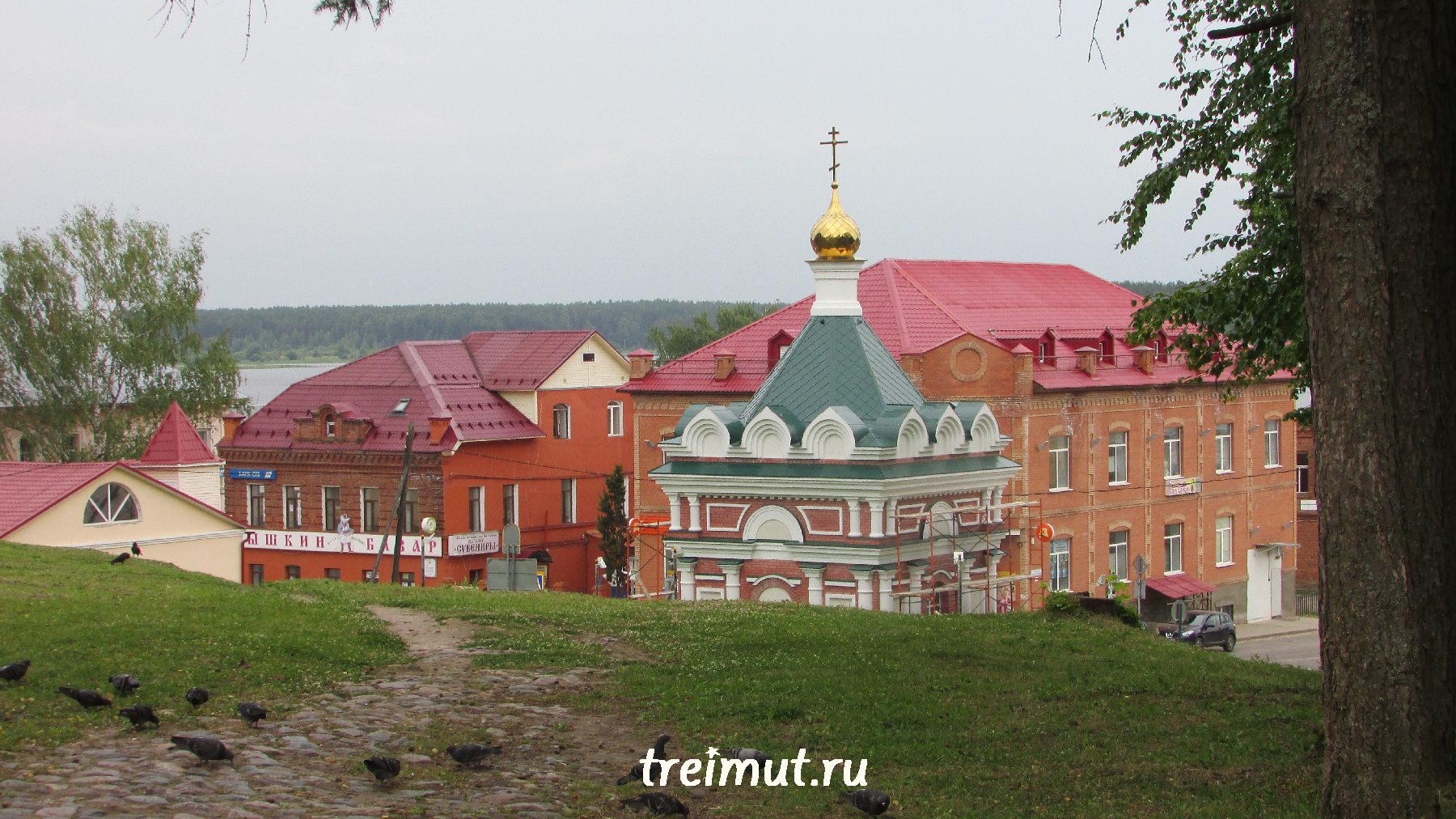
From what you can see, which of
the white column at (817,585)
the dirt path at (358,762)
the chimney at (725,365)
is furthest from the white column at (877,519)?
the chimney at (725,365)

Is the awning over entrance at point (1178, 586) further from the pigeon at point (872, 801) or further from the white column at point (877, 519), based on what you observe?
the pigeon at point (872, 801)

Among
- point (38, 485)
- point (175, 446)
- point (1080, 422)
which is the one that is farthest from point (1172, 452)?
point (38, 485)

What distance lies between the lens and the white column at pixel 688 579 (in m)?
24.8

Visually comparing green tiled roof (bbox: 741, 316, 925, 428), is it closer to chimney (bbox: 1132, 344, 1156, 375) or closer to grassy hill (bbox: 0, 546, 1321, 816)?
grassy hill (bbox: 0, 546, 1321, 816)

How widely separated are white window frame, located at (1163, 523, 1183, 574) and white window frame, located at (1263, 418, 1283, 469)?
477 centimetres

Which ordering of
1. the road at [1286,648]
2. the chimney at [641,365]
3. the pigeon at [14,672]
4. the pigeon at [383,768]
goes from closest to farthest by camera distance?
the pigeon at [383,768], the pigeon at [14,672], the road at [1286,648], the chimney at [641,365]

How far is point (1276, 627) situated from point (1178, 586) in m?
4.55

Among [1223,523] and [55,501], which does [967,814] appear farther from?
[1223,523]

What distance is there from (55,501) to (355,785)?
20.6 metres

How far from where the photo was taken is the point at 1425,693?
28.9ft

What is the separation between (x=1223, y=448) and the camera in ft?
159

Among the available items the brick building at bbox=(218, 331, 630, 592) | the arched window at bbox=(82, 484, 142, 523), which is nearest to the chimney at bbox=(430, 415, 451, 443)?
the brick building at bbox=(218, 331, 630, 592)

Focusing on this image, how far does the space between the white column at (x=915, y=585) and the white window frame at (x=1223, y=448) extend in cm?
2599

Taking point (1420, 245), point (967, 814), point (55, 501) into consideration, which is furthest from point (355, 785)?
point (55, 501)
